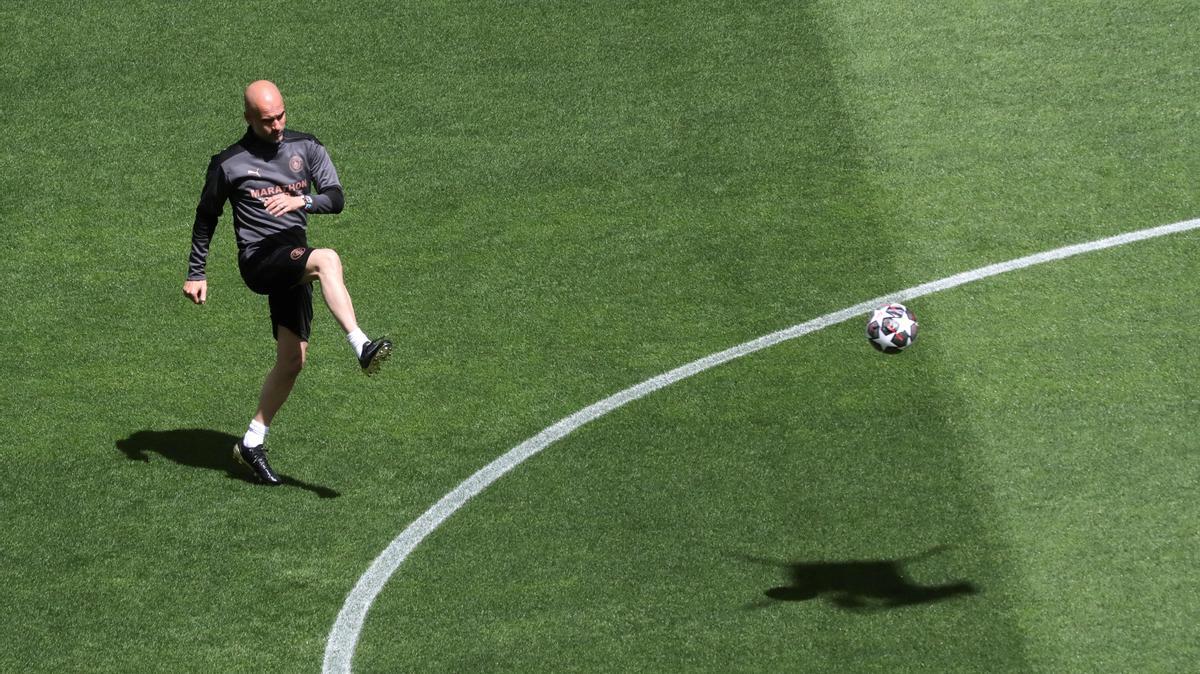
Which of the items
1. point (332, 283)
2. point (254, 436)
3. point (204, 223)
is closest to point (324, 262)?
point (332, 283)

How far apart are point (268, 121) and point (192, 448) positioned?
2.42m

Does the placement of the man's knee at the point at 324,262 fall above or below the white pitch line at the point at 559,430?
above

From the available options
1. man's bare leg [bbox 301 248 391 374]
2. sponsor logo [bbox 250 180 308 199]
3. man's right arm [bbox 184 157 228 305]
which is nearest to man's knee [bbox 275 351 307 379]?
man's bare leg [bbox 301 248 391 374]

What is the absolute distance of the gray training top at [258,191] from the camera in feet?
36.4

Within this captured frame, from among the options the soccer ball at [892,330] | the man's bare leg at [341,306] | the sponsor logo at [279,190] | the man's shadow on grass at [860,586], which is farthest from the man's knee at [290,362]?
the soccer ball at [892,330]

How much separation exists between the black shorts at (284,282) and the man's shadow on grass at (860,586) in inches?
130

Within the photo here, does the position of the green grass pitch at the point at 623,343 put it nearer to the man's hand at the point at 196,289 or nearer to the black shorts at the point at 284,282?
the black shorts at the point at 284,282

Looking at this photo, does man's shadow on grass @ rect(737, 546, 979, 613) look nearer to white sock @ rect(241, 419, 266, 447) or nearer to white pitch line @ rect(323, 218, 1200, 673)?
white pitch line @ rect(323, 218, 1200, 673)

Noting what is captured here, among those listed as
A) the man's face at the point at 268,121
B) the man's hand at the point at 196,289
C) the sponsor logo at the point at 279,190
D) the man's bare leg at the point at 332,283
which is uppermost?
the man's face at the point at 268,121

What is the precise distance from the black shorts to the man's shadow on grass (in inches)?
130

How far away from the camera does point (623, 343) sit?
41.8 ft

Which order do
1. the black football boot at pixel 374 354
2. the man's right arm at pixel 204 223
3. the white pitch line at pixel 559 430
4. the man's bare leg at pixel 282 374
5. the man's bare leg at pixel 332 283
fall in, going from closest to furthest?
the white pitch line at pixel 559 430 < the black football boot at pixel 374 354 < the man's bare leg at pixel 332 283 < the man's right arm at pixel 204 223 < the man's bare leg at pixel 282 374

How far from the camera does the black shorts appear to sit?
10953mm

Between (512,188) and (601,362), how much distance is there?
2.87m
